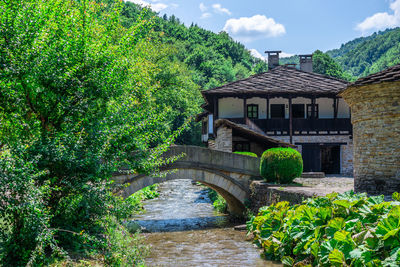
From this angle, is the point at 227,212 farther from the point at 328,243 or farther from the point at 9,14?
the point at 9,14

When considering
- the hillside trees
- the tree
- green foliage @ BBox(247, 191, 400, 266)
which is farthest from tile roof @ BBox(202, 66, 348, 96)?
the tree

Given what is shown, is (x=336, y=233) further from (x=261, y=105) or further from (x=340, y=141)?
(x=261, y=105)

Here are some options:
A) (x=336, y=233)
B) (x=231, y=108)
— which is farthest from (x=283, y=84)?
(x=336, y=233)

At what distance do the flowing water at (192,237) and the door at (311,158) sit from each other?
6.10 m

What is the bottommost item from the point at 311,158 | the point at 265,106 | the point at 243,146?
the point at 311,158

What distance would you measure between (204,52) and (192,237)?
57.2 meters

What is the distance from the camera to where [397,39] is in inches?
3484

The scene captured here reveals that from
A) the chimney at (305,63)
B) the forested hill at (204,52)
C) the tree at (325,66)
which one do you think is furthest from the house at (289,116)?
the tree at (325,66)

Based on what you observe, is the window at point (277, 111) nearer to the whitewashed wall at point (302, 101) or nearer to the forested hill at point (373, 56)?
the whitewashed wall at point (302, 101)

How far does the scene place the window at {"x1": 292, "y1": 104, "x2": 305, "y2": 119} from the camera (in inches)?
946

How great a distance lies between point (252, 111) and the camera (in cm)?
2380

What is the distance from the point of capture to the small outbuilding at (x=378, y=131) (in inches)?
391

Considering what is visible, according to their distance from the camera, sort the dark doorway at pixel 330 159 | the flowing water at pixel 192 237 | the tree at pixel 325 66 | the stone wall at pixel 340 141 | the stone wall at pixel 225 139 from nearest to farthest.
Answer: the flowing water at pixel 192 237, the stone wall at pixel 225 139, the stone wall at pixel 340 141, the dark doorway at pixel 330 159, the tree at pixel 325 66

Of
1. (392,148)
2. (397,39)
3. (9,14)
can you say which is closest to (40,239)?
(9,14)
